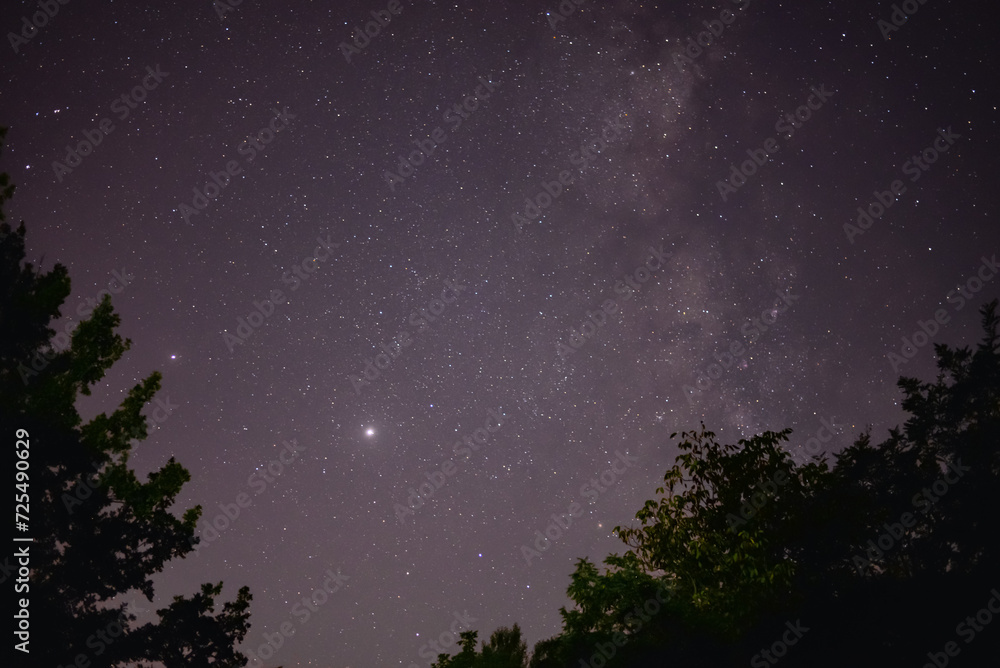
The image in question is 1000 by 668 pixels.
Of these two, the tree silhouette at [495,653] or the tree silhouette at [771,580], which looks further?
the tree silhouette at [495,653]

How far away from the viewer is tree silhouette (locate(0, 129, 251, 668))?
16625 millimetres

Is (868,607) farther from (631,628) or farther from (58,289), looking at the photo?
(58,289)

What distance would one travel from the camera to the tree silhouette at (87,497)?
1662 cm

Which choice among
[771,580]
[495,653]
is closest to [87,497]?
[495,653]

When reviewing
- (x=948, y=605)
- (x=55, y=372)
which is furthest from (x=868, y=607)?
(x=55, y=372)

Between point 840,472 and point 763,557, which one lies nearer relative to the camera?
point 763,557

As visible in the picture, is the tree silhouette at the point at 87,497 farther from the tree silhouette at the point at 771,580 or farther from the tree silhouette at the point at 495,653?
the tree silhouette at the point at 771,580

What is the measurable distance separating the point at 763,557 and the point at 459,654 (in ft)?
31.4

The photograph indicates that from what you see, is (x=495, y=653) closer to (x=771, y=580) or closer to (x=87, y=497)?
(x=771, y=580)

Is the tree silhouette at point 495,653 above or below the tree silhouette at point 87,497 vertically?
below

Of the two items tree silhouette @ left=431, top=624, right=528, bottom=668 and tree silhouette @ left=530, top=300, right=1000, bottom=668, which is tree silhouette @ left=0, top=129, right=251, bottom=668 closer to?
tree silhouette @ left=431, top=624, right=528, bottom=668

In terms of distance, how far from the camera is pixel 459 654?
1839 cm

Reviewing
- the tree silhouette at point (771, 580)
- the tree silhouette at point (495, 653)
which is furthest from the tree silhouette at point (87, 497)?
the tree silhouette at point (771, 580)

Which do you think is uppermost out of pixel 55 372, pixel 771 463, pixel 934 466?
pixel 55 372
